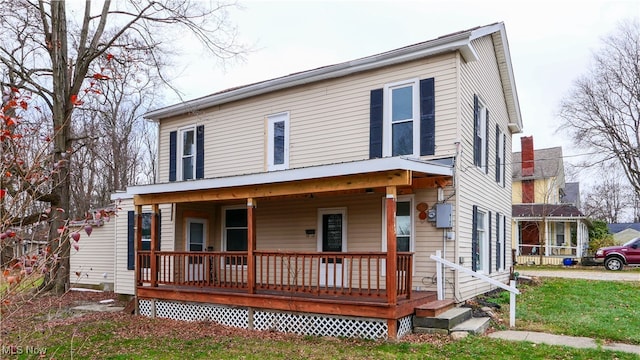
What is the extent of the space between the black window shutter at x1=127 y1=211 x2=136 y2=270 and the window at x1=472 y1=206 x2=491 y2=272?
29.9 ft

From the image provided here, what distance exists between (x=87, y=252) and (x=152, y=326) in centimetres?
780

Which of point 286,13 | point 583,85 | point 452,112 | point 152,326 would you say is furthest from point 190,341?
point 583,85

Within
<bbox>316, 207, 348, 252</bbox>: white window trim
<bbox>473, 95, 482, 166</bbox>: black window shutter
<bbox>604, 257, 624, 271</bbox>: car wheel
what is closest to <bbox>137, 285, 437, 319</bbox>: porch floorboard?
<bbox>316, 207, 348, 252</bbox>: white window trim

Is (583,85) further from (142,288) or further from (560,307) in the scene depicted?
(142,288)

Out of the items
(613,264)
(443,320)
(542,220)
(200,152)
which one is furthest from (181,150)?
(542,220)

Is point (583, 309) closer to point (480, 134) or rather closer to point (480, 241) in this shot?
point (480, 241)

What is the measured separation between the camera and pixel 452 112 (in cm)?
930

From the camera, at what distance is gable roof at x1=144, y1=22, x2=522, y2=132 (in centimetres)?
928

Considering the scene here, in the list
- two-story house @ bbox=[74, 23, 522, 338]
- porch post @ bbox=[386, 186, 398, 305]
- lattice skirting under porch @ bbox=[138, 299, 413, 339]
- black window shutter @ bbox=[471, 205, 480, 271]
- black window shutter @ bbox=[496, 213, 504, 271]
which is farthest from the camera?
black window shutter @ bbox=[496, 213, 504, 271]

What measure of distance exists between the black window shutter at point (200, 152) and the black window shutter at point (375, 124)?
16.7ft

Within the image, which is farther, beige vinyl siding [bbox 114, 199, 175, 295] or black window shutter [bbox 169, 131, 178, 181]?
black window shutter [bbox 169, 131, 178, 181]

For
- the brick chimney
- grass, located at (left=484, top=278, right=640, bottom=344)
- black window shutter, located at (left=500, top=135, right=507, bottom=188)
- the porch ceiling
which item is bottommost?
grass, located at (left=484, top=278, right=640, bottom=344)

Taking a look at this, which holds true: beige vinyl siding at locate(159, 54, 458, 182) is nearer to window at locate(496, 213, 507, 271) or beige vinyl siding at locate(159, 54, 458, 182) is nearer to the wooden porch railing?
the wooden porch railing

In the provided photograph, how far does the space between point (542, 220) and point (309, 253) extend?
788 inches
